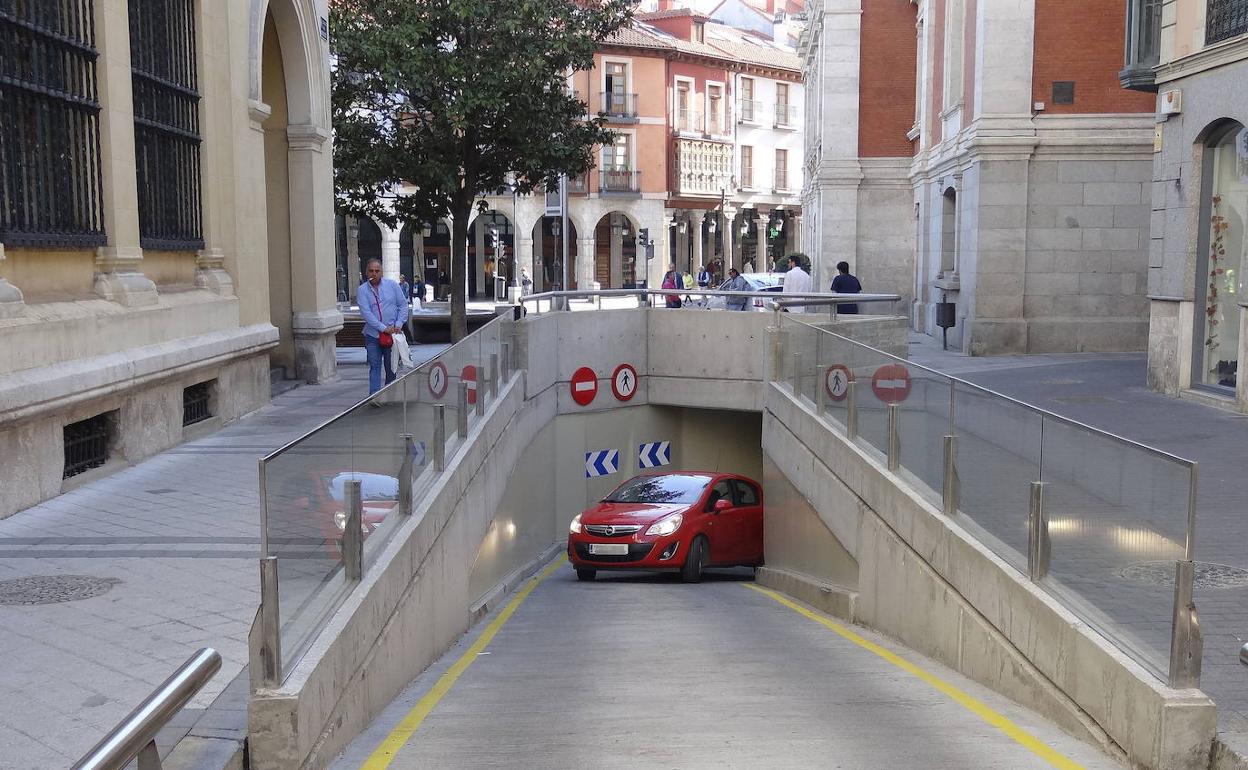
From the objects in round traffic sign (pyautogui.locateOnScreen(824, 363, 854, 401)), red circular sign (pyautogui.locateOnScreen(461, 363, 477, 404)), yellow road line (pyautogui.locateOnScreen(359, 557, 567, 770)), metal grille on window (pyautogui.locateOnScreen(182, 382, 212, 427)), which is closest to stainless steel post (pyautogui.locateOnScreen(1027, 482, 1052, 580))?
yellow road line (pyautogui.locateOnScreen(359, 557, 567, 770))

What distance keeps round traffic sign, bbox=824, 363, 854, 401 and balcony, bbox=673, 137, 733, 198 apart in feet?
191

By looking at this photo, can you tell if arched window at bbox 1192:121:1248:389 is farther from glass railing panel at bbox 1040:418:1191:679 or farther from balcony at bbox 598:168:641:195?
balcony at bbox 598:168:641:195

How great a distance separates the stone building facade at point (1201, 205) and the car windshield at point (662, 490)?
663 centimetres

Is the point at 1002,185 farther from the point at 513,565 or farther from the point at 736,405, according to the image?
the point at 513,565

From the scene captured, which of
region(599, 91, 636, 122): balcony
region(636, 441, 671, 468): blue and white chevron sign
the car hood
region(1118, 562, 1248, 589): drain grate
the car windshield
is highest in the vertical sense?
region(599, 91, 636, 122): balcony

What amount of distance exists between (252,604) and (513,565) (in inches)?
419

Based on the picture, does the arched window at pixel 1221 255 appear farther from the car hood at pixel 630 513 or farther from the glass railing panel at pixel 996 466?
the glass railing panel at pixel 996 466

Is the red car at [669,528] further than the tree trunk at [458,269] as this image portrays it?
No

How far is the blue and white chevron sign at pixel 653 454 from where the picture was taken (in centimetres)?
2686

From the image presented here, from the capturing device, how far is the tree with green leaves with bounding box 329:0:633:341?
25344 mm

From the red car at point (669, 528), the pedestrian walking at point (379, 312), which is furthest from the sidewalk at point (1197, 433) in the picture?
the pedestrian walking at point (379, 312)

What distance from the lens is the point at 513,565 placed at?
18.7m

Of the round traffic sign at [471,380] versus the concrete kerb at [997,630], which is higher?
the round traffic sign at [471,380]

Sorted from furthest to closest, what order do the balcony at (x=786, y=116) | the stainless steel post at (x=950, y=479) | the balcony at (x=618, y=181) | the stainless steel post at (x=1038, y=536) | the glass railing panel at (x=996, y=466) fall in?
the balcony at (x=786, y=116), the balcony at (x=618, y=181), the stainless steel post at (x=950, y=479), the glass railing panel at (x=996, y=466), the stainless steel post at (x=1038, y=536)
